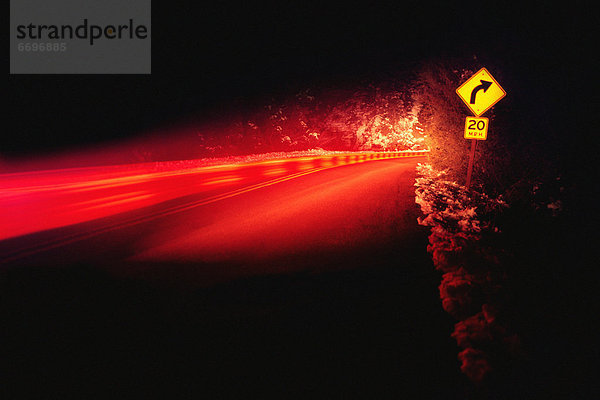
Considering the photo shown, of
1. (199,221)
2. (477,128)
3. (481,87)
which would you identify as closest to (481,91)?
(481,87)

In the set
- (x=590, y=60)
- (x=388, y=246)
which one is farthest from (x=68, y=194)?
(x=590, y=60)

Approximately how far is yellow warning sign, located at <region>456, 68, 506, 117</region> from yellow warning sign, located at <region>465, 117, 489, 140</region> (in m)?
0.28

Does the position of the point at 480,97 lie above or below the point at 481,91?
below

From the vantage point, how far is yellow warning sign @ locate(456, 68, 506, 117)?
8.66 metres

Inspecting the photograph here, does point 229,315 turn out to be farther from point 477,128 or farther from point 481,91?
point 481,91

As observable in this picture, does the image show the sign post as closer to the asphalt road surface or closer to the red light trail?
the asphalt road surface

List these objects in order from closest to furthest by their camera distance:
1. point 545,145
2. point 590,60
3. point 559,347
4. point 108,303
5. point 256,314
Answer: point 559,347, point 256,314, point 108,303, point 590,60, point 545,145

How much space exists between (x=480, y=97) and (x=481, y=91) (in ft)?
0.47

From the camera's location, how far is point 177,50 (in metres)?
28.1

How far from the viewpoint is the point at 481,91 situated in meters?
8.84

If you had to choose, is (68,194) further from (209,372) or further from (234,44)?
(234,44)

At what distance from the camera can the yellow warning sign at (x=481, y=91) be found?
8.66 meters

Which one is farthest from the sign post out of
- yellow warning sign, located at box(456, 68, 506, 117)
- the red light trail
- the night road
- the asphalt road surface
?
the red light trail

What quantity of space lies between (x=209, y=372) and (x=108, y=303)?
6.31 ft
